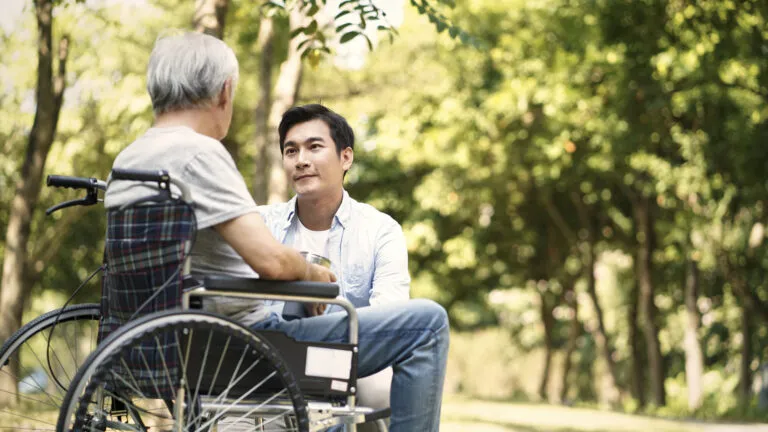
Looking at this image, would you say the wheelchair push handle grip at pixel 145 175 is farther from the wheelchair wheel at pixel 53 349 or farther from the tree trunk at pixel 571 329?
the tree trunk at pixel 571 329

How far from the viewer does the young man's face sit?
4.25m

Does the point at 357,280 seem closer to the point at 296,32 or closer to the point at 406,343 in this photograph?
the point at 406,343

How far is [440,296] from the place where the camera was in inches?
1031

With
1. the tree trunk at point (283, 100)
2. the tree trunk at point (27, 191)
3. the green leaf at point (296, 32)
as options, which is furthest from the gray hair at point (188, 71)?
the tree trunk at point (27, 191)

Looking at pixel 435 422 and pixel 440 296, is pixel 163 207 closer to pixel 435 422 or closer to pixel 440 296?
pixel 435 422

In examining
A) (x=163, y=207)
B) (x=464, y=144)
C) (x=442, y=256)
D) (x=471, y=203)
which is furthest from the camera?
(x=442, y=256)

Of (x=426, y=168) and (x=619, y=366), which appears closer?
(x=426, y=168)

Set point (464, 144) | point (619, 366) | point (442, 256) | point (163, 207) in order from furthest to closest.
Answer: point (619, 366) → point (442, 256) → point (464, 144) → point (163, 207)

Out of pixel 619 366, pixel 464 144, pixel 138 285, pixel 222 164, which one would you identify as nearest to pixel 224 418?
pixel 138 285

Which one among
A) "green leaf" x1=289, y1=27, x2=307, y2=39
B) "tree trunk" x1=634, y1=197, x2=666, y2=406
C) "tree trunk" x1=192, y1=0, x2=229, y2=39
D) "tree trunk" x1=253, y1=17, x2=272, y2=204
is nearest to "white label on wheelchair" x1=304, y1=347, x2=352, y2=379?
"green leaf" x1=289, y1=27, x2=307, y2=39

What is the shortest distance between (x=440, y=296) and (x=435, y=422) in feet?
74.7

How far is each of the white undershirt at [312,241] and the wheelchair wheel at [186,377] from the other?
1.06 metres

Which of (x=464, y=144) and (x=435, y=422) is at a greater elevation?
(x=464, y=144)

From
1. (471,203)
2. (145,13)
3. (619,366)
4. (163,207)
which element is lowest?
(619,366)
